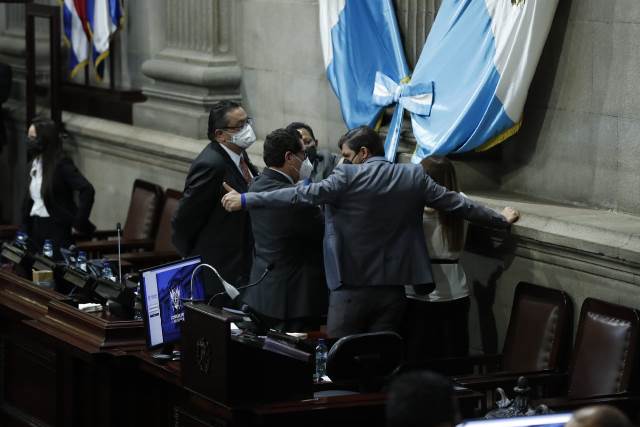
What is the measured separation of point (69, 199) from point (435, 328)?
3.09 meters

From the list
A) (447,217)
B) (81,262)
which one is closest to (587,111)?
(447,217)

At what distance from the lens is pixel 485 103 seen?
679 cm

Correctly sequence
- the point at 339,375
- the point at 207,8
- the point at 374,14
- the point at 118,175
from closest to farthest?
1. the point at 339,375
2. the point at 374,14
3. the point at 207,8
4. the point at 118,175

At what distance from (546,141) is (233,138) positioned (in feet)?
5.08

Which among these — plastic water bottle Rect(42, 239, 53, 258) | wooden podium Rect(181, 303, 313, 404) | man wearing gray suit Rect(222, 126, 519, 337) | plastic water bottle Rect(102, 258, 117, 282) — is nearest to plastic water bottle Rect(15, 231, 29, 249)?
plastic water bottle Rect(42, 239, 53, 258)

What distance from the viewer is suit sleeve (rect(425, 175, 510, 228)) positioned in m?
6.11

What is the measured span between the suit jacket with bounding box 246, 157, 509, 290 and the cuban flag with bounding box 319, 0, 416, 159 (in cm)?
137

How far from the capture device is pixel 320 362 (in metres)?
5.71

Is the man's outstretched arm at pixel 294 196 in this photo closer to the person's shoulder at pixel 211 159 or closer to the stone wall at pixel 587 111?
the person's shoulder at pixel 211 159

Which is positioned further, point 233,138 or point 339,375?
point 233,138

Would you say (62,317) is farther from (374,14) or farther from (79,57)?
(79,57)

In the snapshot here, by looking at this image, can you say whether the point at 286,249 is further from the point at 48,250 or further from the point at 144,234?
the point at 144,234

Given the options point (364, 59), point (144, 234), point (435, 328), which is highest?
point (364, 59)

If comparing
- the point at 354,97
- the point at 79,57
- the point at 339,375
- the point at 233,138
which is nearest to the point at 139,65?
the point at 79,57
